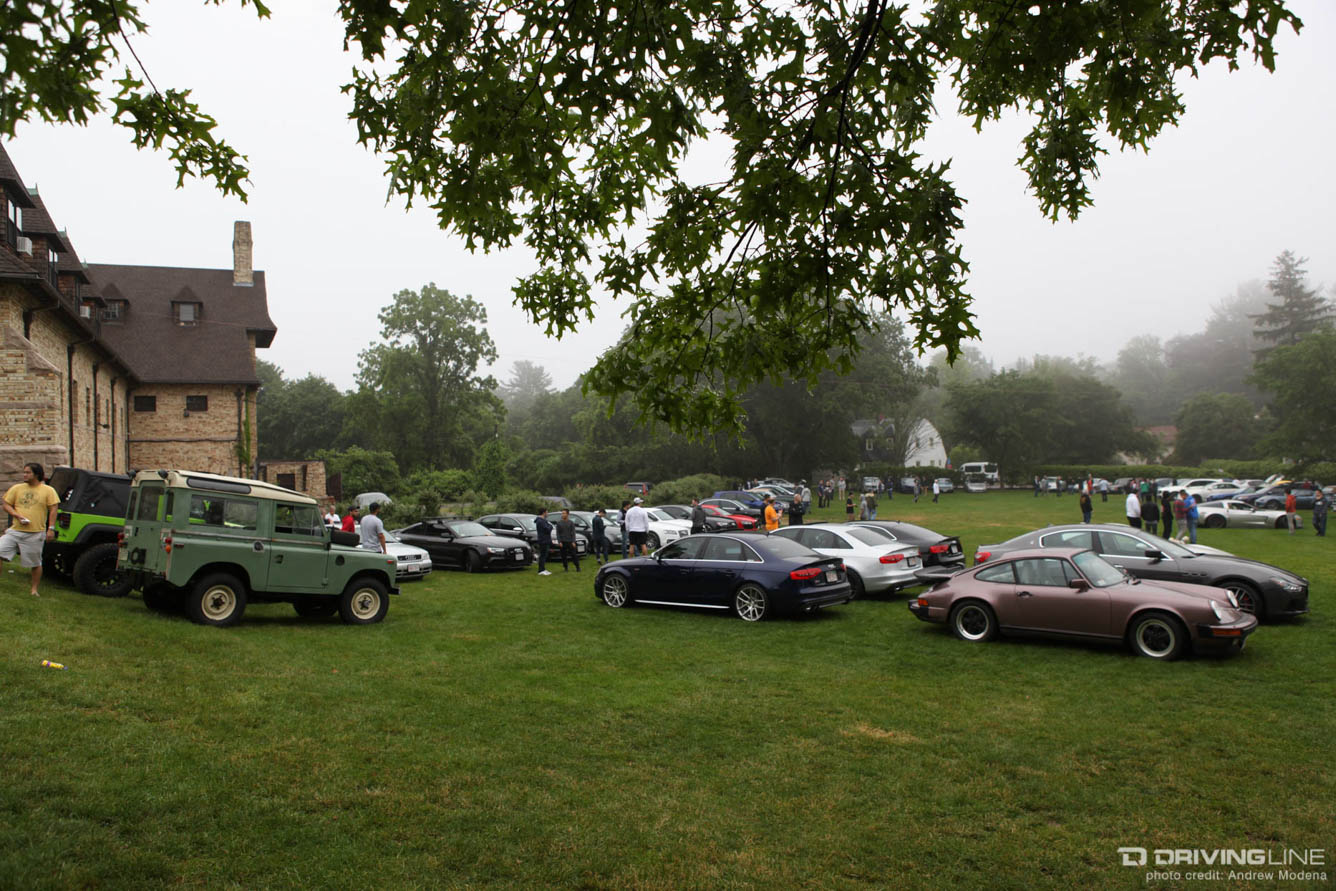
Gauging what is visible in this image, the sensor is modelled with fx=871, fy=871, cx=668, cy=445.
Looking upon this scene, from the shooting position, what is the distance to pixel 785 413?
67.3m

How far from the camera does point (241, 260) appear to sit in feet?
151

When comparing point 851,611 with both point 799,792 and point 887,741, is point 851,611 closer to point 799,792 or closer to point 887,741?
point 887,741

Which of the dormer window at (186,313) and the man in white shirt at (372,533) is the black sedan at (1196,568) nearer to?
the man in white shirt at (372,533)

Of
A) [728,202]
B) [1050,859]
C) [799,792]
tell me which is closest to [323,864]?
[799,792]

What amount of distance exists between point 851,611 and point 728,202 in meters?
9.71

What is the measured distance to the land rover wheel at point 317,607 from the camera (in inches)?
520

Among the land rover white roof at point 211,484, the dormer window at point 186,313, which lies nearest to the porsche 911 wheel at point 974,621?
the land rover white roof at point 211,484

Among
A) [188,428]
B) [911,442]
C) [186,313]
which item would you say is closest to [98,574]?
[188,428]

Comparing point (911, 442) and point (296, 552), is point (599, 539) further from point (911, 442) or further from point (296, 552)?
point (911, 442)

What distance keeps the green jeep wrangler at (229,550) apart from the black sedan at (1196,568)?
10.7 meters

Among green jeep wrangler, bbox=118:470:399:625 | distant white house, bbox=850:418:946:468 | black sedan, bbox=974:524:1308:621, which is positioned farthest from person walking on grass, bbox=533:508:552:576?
distant white house, bbox=850:418:946:468

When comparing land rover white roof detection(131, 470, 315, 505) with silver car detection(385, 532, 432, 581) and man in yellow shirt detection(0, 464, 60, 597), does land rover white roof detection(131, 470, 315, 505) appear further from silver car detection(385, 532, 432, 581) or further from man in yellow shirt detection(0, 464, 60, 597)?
silver car detection(385, 532, 432, 581)

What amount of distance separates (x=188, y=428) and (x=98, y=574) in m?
28.3

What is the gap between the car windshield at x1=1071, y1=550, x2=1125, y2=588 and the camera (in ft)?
36.4
